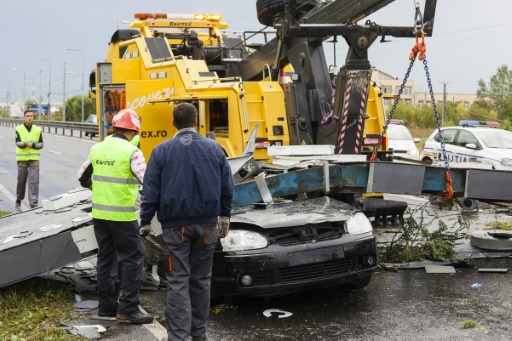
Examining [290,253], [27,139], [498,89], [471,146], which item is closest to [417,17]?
[290,253]

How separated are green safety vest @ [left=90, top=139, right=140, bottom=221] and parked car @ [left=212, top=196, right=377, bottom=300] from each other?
0.88 m

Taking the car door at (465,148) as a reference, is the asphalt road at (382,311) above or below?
below

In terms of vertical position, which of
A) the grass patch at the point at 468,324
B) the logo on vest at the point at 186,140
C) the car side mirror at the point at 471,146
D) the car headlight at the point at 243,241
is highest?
the logo on vest at the point at 186,140

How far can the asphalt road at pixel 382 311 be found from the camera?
5633 millimetres

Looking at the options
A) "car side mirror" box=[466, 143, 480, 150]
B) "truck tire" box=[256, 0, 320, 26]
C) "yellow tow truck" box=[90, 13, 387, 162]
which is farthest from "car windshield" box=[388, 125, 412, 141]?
"truck tire" box=[256, 0, 320, 26]

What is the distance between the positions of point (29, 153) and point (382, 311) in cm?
929

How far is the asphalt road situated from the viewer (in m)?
5.63

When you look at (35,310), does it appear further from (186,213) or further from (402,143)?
(402,143)

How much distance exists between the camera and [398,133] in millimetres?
23453

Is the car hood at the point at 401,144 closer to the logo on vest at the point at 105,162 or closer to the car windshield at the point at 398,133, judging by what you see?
the car windshield at the point at 398,133

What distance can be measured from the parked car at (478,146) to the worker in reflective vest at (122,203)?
1191 cm

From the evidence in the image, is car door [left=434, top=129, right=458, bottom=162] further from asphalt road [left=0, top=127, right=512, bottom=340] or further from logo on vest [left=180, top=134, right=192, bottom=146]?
logo on vest [left=180, top=134, right=192, bottom=146]

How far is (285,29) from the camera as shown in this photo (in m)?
10.2

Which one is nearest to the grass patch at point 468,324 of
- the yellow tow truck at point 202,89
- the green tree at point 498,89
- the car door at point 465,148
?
the yellow tow truck at point 202,89
